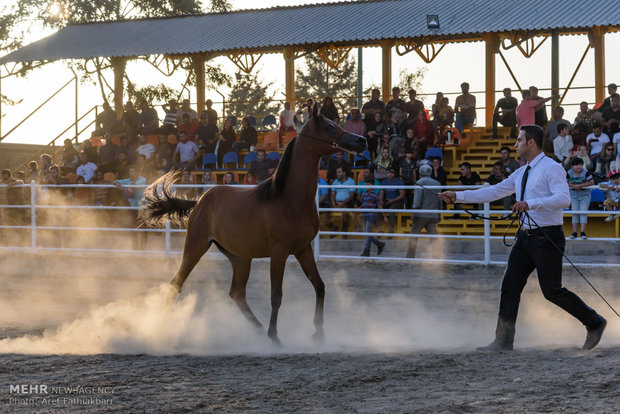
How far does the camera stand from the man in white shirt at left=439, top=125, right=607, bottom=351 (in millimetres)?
6316

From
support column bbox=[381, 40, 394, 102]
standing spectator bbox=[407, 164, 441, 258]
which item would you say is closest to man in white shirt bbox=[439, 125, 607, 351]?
standing spectator bbox=[407, 164, 441, 258]

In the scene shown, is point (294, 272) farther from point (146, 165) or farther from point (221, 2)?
point (221, 2)

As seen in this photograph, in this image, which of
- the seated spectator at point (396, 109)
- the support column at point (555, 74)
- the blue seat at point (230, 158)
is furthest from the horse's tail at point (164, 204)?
the support column at point (555, 74)

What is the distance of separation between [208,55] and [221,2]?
47.3ft

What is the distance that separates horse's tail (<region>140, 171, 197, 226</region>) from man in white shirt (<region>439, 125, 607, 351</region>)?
329 cm

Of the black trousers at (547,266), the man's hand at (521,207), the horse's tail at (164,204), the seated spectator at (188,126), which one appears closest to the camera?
the man's hand at (521,207)

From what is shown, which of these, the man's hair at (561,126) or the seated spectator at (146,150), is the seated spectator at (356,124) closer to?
the man's hair at (561,126)

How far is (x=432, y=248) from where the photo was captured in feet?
48.0

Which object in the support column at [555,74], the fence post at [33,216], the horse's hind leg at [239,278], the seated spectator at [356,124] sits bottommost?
the horse's hind leg at [239,278]

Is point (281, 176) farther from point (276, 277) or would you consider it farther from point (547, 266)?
point (547, 266)

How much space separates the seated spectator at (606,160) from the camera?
1452 cm

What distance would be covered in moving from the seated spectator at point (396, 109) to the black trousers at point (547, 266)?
10910 mm

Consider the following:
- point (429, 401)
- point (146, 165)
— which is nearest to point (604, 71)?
point (146, 165)

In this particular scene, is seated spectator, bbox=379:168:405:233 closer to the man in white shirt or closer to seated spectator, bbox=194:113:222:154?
seated spectator, bbox=194:113:222:154
